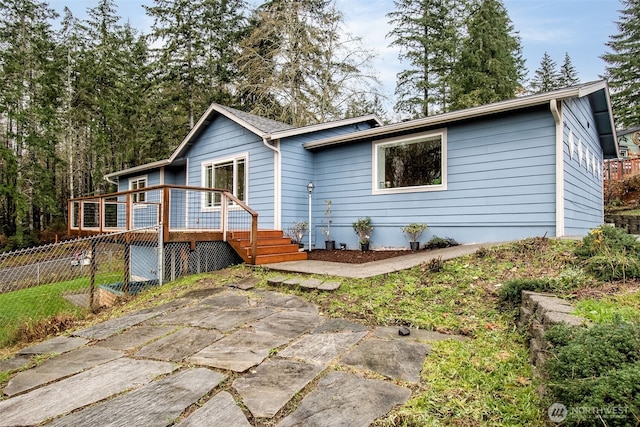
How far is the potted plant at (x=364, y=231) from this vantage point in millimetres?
7789

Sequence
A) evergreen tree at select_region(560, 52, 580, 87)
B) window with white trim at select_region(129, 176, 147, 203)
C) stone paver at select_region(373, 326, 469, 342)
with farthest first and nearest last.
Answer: evergreen tree at select_region(560, 52, 580, 87)
window with white trim at select_region(129, 176, 147, 203)
stone paver at select_region(373, 326, 469, 342)

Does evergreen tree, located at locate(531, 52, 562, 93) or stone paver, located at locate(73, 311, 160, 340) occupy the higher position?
evergreen tree, located at locate(531, 52, 562, 93)

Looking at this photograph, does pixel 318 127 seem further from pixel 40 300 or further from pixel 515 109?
pixel 40 300

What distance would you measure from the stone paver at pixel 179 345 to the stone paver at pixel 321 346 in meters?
0.73

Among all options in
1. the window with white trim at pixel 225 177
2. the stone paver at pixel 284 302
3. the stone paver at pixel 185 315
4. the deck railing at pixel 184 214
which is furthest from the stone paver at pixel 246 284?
the window with white trim at pixel 225 177

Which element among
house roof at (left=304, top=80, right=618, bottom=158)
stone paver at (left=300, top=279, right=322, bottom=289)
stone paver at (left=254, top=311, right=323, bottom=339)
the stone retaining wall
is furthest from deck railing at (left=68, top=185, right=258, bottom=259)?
the stone retaining wall

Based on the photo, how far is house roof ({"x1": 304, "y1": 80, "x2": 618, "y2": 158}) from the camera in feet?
18.1

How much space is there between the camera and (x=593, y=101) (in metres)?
8.20

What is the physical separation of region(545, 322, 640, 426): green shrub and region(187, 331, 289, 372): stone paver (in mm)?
1798

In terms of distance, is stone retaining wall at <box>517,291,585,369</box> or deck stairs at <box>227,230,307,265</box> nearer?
stone retaining wall at <box>517,291,585,369</box>

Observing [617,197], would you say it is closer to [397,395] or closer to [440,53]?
[440,53]

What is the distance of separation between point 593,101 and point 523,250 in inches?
244

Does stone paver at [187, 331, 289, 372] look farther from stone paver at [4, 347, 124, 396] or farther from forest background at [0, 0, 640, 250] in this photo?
forest background at [0, 0, 640, 250]

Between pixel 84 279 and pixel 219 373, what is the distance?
1052 centimetres
